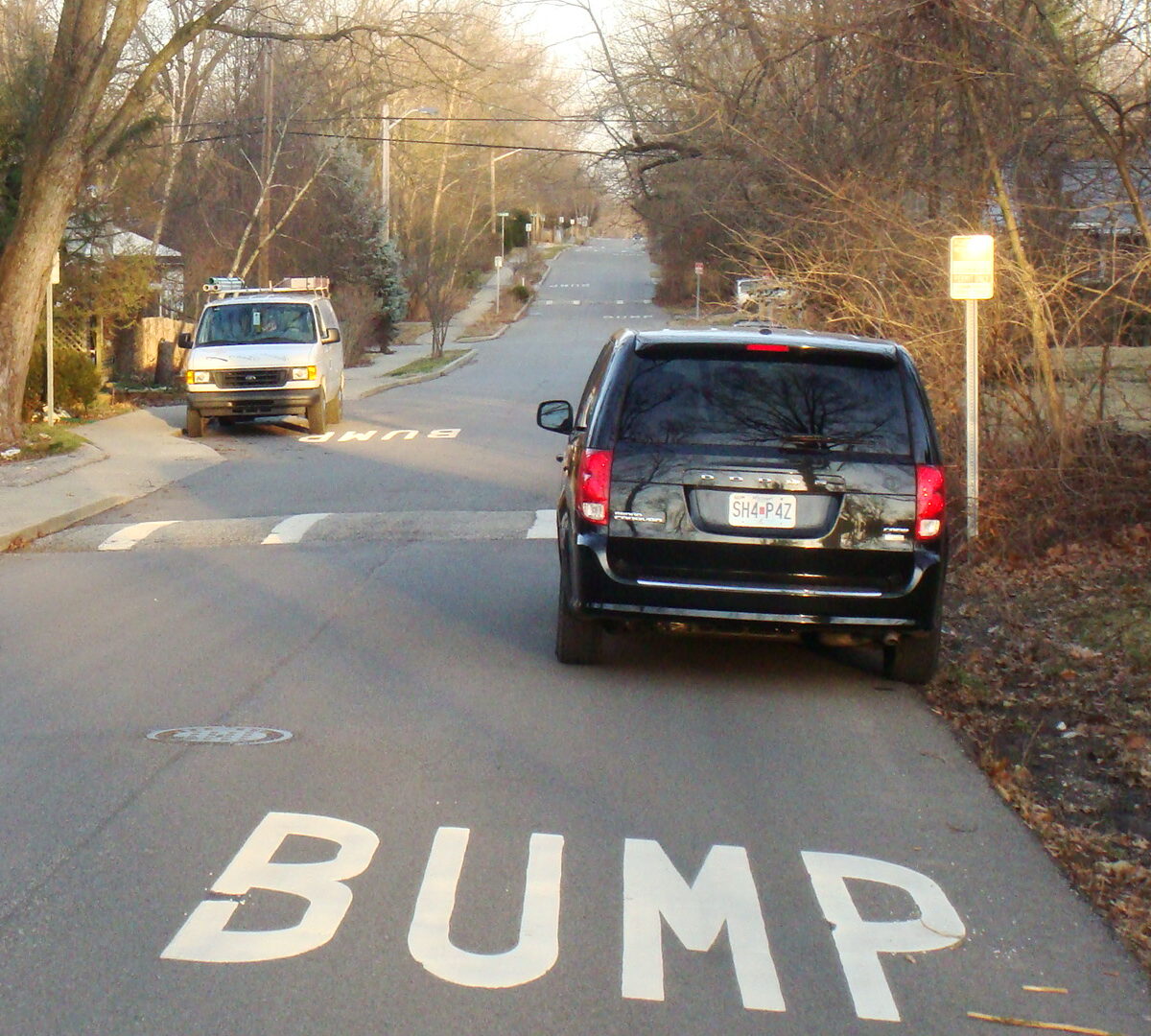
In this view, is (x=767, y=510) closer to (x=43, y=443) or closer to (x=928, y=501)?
(x=928, y=501)

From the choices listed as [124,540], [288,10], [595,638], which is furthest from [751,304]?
[288,10]

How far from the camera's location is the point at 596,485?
7496mm

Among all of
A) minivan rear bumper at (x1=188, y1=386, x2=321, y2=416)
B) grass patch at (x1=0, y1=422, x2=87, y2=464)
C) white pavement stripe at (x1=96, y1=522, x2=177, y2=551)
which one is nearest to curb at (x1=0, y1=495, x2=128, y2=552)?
white pavement stripe at (x1=96, y1=522, x2=177, y2=551)

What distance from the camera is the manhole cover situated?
6.72 meters

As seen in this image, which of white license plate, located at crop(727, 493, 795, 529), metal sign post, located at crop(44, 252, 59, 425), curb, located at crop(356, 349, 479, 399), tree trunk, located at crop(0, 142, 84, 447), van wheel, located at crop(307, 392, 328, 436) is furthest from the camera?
curb, located at crop(356, 349, 479, 399)

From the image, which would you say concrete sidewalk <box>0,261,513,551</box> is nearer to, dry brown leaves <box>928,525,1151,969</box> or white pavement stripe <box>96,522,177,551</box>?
white pavement stripe <box>96,522,177,551</box>

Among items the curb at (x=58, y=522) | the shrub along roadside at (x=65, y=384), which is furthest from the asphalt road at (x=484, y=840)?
the shrub along roadside at (x=65, y=384)

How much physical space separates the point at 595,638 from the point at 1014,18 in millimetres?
7601

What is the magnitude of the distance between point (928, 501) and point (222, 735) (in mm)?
3666

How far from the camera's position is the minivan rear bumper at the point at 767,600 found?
7430 millimetres

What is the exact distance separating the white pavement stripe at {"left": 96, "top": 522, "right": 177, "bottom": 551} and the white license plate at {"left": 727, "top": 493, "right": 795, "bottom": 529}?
24.1ft

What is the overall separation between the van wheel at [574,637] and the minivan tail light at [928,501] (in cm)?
181

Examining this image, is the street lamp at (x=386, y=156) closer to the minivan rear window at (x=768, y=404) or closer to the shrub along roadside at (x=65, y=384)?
the shrub along roadside at (x=65, y=384)

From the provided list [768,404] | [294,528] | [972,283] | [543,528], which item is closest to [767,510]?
[768,404]
